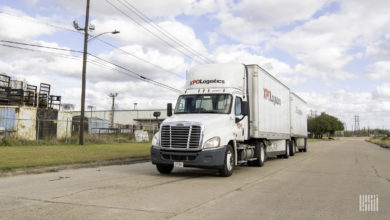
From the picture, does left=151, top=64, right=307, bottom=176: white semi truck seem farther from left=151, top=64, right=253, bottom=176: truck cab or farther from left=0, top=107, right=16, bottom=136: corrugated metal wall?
left=0, top=107, right=16, bottom=136: corrugated metal wall

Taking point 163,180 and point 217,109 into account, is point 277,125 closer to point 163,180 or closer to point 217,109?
point 217,109

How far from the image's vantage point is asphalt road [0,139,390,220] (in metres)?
5.91

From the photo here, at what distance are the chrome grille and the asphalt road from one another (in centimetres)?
105

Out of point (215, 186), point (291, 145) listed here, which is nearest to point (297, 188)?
point (215, 186)

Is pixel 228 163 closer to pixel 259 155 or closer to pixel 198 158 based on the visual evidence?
pixel 198 158

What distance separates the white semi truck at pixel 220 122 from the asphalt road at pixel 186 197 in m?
0.75

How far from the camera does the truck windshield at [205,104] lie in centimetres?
1175

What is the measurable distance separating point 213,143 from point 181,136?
102 centimetres

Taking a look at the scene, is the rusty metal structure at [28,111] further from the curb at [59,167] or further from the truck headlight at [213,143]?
the truck headlight at [213,143]
